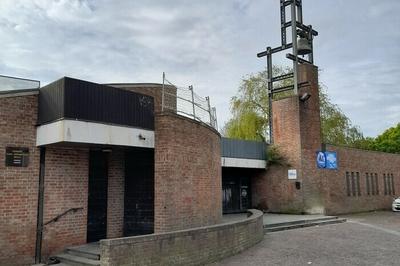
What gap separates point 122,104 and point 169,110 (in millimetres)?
1507

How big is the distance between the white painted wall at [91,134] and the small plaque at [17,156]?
357 millimetres

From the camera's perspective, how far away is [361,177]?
24.6 meters

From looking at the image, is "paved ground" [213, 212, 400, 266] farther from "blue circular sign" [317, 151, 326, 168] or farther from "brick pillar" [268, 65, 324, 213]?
"blue circular sign" [317, 151, 326, 168]

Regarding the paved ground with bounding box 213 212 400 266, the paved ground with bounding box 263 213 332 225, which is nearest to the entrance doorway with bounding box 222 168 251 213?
the paved ground with bounding box 263 213 332 225

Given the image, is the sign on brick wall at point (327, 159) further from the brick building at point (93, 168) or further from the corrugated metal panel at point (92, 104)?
the corrugated metal panel at point (92, 104)

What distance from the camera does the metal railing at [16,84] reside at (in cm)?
941

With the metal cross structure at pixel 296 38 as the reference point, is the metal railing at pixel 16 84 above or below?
below

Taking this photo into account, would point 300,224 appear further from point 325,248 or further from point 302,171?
point 325,248

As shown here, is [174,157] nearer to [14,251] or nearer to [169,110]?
[169,110]

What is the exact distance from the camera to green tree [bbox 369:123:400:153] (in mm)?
48500

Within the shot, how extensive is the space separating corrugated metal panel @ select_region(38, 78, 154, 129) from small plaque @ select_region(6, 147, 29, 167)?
77 cm

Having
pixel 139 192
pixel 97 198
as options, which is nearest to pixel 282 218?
pixel 139 192

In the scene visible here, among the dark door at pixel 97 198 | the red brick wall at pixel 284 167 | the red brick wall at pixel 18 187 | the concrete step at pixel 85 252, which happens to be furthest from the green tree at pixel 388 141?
the red brick wall at pixel 18 187

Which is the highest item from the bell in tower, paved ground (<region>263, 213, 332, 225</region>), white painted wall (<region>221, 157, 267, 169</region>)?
the bell in tower
